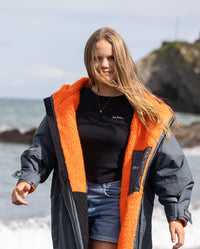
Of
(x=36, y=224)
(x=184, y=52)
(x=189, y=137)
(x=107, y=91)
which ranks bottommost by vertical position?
(x=189, y=137)

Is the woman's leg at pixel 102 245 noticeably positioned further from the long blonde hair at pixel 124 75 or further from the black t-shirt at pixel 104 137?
the long blonde hair at pixel 124 75

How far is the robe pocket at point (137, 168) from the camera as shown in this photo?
2.16 m

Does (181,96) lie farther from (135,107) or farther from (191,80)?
(135,107)

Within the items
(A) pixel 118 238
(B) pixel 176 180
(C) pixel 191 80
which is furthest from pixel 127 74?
(C) pixel 191 80

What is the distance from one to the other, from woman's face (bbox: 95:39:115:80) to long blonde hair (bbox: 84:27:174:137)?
18 mm

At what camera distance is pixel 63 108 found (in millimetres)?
2334

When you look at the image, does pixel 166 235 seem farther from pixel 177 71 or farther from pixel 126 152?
pixel 177 71

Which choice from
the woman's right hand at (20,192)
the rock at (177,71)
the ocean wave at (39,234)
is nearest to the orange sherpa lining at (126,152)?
the woman's right hand at (20,192)

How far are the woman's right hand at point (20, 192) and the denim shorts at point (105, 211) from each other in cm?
31

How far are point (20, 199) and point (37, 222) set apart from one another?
10.7ft

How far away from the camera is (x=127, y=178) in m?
2.20

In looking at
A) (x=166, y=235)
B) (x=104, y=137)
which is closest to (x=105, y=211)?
(x=104, y=137)

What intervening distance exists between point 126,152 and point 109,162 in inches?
4.0

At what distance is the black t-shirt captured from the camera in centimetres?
224
